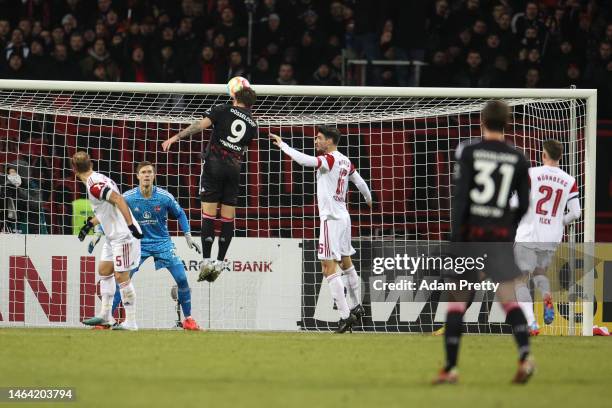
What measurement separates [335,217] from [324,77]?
15.7 feet

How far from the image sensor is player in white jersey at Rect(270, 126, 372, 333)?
44.1ft

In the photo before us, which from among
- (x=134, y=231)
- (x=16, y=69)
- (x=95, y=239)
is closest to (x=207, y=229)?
(x=134, y=231)

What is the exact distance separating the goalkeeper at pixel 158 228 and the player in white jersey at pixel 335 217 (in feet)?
5.31

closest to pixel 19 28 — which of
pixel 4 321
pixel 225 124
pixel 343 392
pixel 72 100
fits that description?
pixel 72 100

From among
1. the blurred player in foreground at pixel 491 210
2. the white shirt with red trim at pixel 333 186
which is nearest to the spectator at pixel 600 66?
the white shirt with red trim at pixel 333 186

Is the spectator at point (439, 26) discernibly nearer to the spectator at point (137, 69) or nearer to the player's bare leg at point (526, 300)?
the spectator at point (137, 69)

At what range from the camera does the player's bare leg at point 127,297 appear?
13.0m

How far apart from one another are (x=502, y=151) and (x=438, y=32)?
11050 millimetres

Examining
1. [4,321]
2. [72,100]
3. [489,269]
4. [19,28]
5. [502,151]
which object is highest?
[19,28]

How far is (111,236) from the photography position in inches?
507

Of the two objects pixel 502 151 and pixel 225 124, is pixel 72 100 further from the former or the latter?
pixel 502 151

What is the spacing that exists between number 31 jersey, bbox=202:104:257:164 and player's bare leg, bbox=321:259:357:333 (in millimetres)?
1874

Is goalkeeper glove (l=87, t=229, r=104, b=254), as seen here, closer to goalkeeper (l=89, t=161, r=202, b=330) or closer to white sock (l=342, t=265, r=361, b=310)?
goalkeeper (l=89, t=161, r=202, b=330)

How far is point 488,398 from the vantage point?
7418 millimetres
